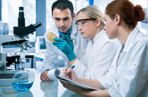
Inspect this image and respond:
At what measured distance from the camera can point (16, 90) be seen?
1482 millimetres

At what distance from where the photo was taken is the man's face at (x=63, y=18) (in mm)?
2176

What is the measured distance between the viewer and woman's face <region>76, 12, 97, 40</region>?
193cm

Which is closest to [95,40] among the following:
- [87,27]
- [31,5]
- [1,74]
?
[87,27]

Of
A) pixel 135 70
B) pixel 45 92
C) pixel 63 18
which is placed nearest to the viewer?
pixel 135 70

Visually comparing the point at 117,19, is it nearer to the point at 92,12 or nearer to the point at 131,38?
→ the point at 131,38

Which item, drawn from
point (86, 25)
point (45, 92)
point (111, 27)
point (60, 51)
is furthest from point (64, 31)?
point (45, 92)

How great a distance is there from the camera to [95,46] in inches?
76.5

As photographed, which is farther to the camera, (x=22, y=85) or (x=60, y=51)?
(x=60, y=51)

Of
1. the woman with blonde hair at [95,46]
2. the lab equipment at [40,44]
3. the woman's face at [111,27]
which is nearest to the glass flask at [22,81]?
the woman with blonde hair at [95,46]

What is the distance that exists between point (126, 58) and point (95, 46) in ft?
2.00

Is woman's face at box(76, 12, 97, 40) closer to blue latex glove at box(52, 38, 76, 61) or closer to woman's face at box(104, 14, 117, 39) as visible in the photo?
blue latex glove at box(52, 38, 76, 61)

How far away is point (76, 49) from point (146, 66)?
124cm

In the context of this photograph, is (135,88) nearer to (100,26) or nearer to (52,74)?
(52,74)

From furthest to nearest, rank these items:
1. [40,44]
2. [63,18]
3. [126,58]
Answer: [40,44]
[63,18]
[126,58]
